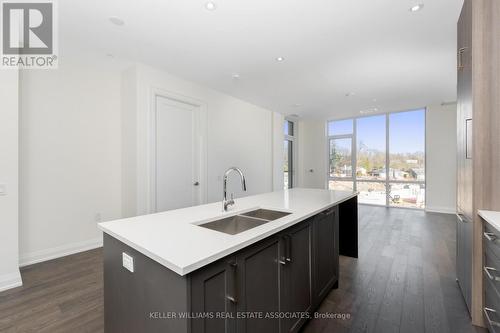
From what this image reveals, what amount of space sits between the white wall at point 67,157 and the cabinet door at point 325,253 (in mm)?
3183

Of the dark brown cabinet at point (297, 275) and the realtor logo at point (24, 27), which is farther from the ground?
the realtor logo at point (24, 27)

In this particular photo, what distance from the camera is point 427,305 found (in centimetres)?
201

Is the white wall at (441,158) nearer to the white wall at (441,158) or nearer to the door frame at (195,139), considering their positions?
the white wall at (441,158)

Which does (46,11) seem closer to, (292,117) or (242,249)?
(242,249)

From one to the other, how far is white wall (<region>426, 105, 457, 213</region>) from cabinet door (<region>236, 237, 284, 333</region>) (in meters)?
6.29

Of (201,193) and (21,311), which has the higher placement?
(201,193)

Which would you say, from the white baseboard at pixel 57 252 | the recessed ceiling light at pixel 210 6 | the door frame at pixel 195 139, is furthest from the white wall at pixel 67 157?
the recessed ceiling light at pixel 210 6

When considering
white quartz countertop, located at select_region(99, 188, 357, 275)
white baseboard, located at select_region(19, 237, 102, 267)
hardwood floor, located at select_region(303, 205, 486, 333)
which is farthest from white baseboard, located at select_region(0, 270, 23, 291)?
hardwood floor, located at select_region(303, 205, 486, 333)

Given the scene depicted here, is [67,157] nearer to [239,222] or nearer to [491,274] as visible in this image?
[239,222]

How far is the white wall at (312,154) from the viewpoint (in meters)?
7.75

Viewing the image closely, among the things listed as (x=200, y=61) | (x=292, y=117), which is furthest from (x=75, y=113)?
(x=292, y=117)

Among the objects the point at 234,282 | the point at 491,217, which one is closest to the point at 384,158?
the point at 491,217

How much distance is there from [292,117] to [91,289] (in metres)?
6.48

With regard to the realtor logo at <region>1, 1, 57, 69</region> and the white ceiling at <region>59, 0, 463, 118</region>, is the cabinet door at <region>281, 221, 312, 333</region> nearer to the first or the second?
the white ceiling at <region>59, 0, 463, 118</region>
